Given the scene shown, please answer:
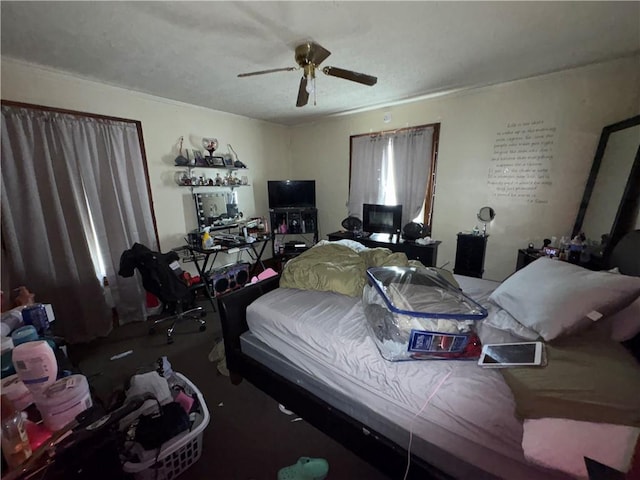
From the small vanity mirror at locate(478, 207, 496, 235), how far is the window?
562 millimetres

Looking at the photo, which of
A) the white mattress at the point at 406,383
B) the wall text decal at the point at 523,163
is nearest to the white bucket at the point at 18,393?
the white mattress at the point at 406,383

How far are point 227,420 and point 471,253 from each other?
2.87m

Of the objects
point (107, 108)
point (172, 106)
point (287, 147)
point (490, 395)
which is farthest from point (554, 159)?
point (107, 108)

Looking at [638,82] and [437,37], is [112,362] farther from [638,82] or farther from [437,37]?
[638,82]

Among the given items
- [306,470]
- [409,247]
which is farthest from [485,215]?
[306,470]

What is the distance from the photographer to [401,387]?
42.1 inches

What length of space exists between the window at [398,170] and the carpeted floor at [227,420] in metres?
2.69

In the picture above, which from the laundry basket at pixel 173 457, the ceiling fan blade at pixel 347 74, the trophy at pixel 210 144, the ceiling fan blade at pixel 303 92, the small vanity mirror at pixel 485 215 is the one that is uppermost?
the ceiling fan blade at pixel 347 74

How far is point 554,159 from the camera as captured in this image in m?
2.44

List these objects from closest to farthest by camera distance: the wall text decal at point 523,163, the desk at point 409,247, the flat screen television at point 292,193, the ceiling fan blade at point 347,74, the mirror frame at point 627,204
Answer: the ceiling fan blade at point 347,74
the mirror frame at point 627,204
the wall text decal at point 523,163
the desk at point 409,247
the flat screen television at point 292,193

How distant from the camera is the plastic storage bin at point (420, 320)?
1108 mm

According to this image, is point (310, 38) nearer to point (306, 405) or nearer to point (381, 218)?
point (381, 218)

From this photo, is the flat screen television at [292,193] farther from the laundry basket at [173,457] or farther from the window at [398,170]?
the laundry basket at [173,457]

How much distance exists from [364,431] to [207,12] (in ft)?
7.99
